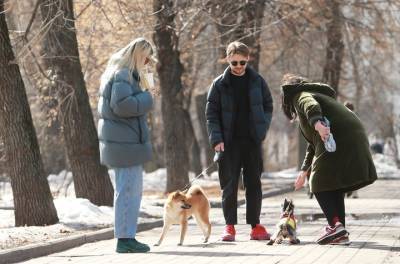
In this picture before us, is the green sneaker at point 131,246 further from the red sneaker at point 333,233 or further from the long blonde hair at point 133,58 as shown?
the red sneaker at point 333,233

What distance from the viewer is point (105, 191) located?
16.0 metres

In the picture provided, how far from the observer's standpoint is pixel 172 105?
22.4 meters

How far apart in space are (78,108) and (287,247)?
6665mm

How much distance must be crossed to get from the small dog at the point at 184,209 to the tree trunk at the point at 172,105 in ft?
35.8

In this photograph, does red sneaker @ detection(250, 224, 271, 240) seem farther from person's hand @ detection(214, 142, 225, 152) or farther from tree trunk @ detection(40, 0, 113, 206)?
tree trunk @ detection(40, 0, 113, 206)

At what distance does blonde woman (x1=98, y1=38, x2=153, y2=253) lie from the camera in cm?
970

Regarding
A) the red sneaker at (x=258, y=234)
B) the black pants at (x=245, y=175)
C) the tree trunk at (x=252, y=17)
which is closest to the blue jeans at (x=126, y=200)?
the black pants at (x=245, y=175)

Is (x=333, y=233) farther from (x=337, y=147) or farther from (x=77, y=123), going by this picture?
(x=77, y=123)

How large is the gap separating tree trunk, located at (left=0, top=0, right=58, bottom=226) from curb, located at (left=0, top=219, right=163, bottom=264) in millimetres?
1040

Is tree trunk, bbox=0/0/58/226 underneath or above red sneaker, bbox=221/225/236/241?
above

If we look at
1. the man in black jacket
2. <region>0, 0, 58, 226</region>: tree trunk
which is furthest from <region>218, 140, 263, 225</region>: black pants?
<region>0, 0, 58, 226</region>: tree trunk

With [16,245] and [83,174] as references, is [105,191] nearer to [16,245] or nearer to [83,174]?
[83,174]

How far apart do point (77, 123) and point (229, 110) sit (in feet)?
17.9

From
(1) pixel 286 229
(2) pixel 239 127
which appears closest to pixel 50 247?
(2) pixel 239 127
